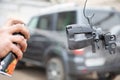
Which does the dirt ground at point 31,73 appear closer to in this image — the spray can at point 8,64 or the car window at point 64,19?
the car window at point 64,19

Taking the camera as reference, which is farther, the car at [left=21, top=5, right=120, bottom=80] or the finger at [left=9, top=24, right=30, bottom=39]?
the car at [left=21, top=5, right=120, bottom=80]

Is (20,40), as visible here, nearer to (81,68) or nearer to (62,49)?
(81,68)

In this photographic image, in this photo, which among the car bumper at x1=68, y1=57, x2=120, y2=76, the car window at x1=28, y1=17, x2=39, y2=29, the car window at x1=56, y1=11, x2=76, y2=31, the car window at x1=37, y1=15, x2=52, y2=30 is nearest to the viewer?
the car bumper at x1=68, y1=57, x2=120, y2=76

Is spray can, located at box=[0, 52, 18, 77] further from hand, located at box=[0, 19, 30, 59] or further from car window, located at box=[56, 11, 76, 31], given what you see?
car window, located at box=[56, 11, 76, 31]

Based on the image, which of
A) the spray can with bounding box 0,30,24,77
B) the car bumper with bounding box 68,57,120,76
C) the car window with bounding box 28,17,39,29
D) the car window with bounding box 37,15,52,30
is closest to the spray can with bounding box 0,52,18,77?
the spray can with bounding box 0,30,24,77

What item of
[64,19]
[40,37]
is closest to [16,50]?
[64,19]

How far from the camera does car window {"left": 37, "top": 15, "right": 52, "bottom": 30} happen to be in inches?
377

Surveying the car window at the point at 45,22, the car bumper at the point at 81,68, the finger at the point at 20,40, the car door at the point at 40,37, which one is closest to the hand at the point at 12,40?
the finger at the point at 20,40

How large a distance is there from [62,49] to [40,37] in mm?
1439

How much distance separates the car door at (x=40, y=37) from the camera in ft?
30.8

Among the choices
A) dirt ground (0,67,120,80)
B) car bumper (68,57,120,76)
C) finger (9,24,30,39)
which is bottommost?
dirt ground (0,67,120,80)

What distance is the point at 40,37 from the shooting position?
9.70 metres

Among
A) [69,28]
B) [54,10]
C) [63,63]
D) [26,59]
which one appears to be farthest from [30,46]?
[69,28]

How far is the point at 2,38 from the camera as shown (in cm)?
136
